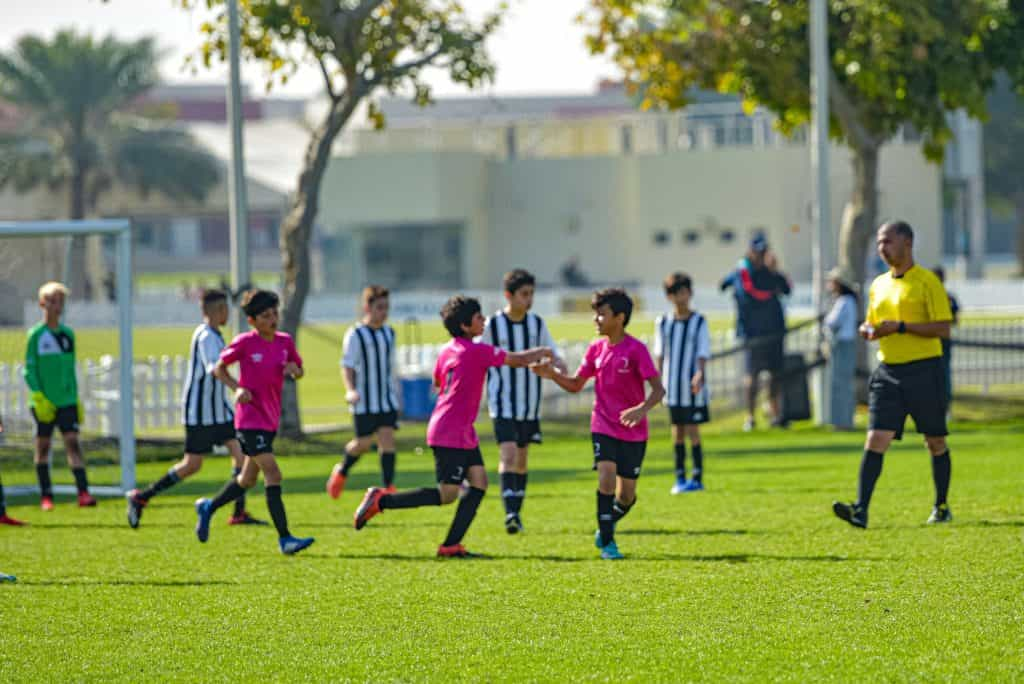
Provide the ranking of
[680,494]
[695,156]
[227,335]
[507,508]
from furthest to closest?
[695,156] → [227,335] → [680,494] → [507,508]

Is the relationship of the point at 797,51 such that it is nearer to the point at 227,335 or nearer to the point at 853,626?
the point at 227,335

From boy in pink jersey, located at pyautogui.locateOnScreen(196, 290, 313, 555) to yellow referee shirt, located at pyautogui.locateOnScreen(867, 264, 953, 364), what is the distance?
369 cm

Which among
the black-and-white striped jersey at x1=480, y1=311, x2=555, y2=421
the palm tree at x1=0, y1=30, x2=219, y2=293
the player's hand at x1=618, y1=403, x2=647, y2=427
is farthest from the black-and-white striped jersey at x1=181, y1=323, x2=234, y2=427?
the palm tree at x1=0, y1=30, x2=219, y2=293

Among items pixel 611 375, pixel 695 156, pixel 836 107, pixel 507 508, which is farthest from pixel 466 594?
pixel 695 156

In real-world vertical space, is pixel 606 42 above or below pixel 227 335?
above

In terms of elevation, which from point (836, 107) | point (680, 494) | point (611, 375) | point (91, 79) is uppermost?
point (91, 79)

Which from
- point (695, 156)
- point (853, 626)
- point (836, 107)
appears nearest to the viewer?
point (853, 626)

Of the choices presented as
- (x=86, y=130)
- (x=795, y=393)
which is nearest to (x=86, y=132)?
(x=86, y=130)

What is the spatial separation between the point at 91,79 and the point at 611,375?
47.3 metres

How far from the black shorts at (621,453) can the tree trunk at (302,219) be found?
426 inches

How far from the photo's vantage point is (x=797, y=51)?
22094 mm

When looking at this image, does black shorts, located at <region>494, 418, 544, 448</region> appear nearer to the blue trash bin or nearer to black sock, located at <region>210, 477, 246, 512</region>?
black sock, located at <region>210, 477, 246, 512</region>

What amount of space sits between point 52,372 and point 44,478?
1134 millimetres

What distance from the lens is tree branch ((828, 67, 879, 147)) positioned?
2169 cm
